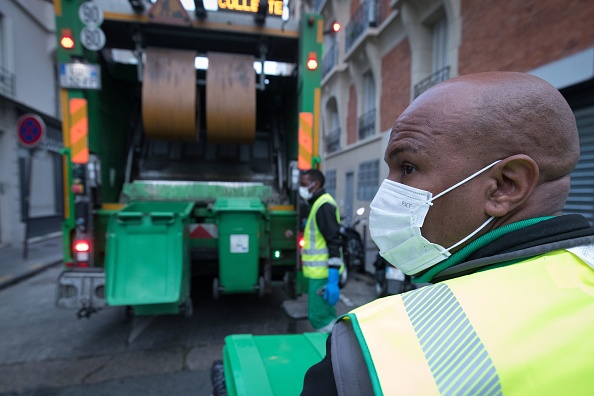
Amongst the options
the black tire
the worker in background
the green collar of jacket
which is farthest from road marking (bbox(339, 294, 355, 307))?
the green collar of jacket

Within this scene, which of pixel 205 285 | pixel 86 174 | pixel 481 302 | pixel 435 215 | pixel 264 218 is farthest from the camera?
pixel 205 285

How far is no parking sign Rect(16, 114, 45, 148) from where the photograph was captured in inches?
255

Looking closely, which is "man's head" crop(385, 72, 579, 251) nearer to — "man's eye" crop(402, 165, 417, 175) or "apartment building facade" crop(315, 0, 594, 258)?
"man's eye" crop(402, 165, 417, 175)

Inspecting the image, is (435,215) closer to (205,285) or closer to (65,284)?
(65,284)

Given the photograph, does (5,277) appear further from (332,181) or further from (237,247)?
(332,181)

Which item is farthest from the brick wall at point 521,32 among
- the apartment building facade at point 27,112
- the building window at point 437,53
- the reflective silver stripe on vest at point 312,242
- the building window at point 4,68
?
the building window at point 4,68

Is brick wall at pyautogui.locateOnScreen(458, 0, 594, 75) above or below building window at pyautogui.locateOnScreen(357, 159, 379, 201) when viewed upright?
above

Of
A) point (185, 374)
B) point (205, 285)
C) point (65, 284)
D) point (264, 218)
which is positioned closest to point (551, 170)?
point (185, 374)

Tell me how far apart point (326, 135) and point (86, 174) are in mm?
12452

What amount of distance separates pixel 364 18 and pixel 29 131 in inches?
351

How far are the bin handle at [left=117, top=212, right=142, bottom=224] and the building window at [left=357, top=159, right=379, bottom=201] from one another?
6.68 meters

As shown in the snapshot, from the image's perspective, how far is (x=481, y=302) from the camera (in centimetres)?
57

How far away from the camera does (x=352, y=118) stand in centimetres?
1195

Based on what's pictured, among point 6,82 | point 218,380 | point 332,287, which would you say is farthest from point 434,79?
point 6,82
